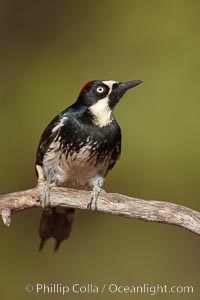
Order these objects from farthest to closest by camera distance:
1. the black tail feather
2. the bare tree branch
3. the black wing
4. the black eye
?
1. the black tail feather
2. the black wing
3. the black eye
4. the bare tree branch

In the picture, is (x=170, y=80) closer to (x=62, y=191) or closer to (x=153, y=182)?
(x=153, y=182)

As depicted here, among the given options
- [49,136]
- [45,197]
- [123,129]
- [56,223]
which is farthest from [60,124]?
[123,129]

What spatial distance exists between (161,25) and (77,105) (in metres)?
2.28

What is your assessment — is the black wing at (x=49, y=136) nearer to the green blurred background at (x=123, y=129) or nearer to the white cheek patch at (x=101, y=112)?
the white cheek patch at (x=101, y=112)

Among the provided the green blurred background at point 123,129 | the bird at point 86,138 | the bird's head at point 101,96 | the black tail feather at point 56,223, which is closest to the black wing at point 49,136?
the bird at point 86,138

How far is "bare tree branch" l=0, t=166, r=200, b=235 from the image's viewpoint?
414 cm

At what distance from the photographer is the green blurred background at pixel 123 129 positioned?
6.06m

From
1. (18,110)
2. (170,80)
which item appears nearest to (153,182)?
(170,80)

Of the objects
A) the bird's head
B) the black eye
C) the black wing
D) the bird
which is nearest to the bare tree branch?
the bird

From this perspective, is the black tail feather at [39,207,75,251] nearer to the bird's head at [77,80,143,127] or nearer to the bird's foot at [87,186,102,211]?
the bird's foot at [87,186,102,211]

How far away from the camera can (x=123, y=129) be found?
619 cm

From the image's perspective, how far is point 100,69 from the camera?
6.65 m

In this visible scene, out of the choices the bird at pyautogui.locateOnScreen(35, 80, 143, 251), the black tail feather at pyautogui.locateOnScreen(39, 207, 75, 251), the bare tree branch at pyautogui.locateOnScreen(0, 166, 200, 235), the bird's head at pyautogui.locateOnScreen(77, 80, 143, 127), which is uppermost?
the bird's head at pyautogui.locateOnScreen(77, 80, 143, 127)

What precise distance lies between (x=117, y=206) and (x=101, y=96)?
77cm
